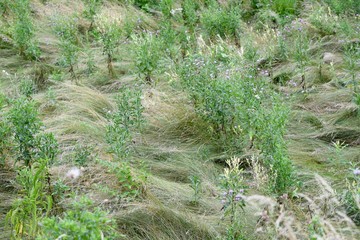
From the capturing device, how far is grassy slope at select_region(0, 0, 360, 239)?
11.3ft

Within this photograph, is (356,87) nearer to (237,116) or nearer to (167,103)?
(237,116)

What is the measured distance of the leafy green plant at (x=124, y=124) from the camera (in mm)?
3941

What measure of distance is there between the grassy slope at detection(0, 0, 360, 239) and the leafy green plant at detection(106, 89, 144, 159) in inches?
6.2

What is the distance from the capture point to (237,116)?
14.4ft

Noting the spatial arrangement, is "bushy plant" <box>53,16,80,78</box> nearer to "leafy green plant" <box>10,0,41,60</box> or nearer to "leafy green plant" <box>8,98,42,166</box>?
"leafy green plant" <box>10,0,41,60</box>

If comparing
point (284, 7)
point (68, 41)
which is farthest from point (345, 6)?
point (68, 41)

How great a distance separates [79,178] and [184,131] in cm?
142

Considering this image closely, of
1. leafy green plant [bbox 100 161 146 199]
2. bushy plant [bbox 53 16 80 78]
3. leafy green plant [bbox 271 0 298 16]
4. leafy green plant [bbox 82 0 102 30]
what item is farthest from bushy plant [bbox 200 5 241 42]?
leafy green plant [bbox 100 161 146 199]

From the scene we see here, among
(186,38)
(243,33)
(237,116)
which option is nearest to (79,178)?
(237,116)

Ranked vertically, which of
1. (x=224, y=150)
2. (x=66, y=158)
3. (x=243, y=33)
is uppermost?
(x=66, y=158)

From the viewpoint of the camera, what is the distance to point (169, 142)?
4.80m

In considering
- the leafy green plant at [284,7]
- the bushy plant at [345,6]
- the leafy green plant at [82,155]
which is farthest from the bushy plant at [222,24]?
the leafy green plant at [82,155]

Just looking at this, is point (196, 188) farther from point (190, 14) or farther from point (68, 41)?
point (190, 14)

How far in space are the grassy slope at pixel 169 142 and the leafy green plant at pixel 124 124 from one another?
16 cm
